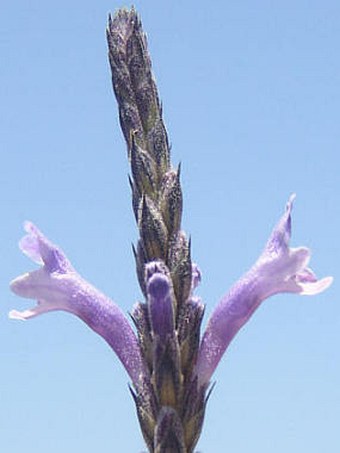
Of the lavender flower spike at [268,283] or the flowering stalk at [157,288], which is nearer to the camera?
the flowering stalk at [157,288]

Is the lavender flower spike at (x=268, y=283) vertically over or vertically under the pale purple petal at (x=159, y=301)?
over

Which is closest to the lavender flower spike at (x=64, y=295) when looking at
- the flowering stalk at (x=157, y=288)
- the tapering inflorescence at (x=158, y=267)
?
the flowering stalk at (x=157, y=288)

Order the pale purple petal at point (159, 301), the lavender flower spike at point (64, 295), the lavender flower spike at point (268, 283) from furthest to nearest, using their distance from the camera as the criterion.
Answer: the lavender flower spike at point (64, 295) < the lavender flower spike at point (268, 283) < the pale purple petal at point (159, 301)

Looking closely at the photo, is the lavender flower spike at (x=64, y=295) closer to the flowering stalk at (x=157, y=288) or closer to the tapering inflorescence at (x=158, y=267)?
the flowering stalk at (x=157, y=288)

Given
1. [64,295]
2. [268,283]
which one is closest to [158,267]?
[268,283]

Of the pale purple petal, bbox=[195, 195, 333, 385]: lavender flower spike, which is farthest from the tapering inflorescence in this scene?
bbox=[195, 195, 333, 385]: lavender flower spike

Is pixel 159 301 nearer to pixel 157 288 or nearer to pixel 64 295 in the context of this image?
pixel 157 288

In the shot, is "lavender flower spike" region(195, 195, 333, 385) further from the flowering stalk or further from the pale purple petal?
the pale purple petal

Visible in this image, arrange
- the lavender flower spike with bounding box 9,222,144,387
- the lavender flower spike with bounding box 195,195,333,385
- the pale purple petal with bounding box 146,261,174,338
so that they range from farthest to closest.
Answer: the lavender flower spike with bounding box 9,222,144,387, the lavender flower spike with bounding box 195,195,333,385, the pale purple petal with bounding box 146,261,174,338
